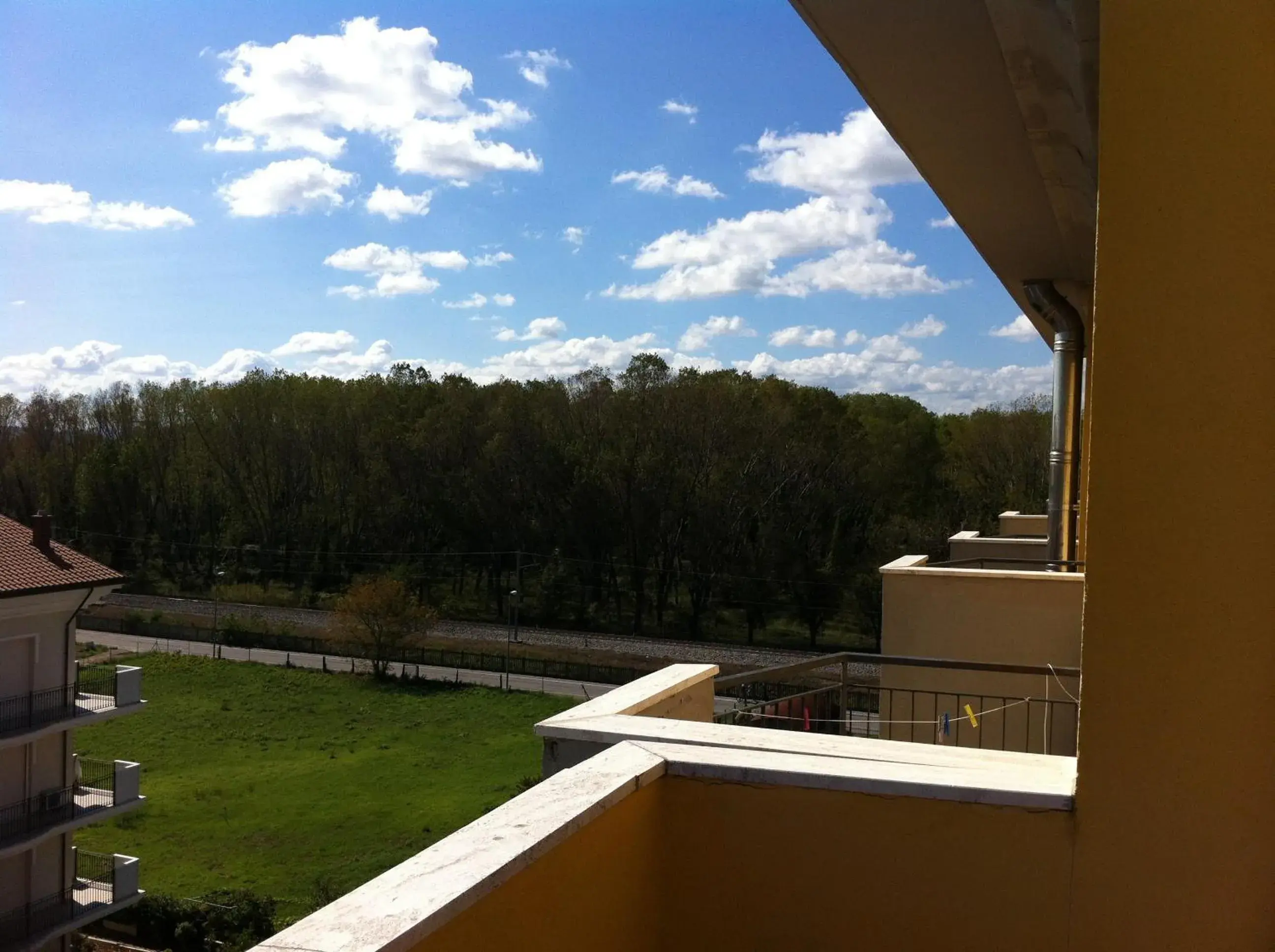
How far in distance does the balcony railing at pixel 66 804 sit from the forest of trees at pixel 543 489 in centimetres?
2330

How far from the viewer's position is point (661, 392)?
3866cm

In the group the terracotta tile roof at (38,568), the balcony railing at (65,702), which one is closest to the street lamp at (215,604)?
the balcony railing at (65,702)

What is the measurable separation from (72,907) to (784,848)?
51.3ft

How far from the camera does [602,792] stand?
1.85 meters

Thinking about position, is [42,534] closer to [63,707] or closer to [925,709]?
[63,707]

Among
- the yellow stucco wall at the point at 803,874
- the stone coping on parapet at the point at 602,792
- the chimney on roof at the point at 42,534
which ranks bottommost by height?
the chimney on roof at the point at 42,534

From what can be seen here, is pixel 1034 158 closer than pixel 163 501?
Yes

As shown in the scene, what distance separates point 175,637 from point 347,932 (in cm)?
4353

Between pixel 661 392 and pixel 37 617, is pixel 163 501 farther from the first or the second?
pixel 37 617

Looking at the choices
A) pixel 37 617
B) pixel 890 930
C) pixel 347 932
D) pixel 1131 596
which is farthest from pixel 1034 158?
pixel 37 617

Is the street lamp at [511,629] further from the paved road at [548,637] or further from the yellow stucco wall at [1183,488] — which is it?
the yellow stucco wall at [1183,488]

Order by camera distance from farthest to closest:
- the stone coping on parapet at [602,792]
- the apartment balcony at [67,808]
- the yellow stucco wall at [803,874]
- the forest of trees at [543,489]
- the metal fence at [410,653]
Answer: the forest of trees at [543,489] → the metal fence at [410,653] → the apartment balcony at [67,808] → the yellow stucco wall at [803,874] → the stone coping on parapet at [602,792]

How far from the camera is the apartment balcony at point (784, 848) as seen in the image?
5.67 ft

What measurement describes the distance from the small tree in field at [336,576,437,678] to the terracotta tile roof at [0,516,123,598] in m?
20.7
